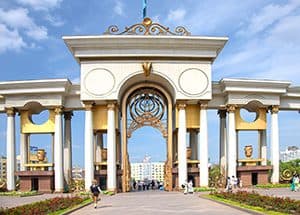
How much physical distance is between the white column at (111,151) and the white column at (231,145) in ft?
28.5

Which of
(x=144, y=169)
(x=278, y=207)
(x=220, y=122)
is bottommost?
(x=144, y=169)

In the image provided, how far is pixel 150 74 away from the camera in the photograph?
3453 centimetres

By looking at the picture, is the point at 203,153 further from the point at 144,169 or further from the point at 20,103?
the point at 144,169

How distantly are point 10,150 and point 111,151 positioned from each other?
797cm

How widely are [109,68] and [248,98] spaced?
11.0 m

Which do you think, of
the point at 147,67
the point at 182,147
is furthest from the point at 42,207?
the point at 147,67

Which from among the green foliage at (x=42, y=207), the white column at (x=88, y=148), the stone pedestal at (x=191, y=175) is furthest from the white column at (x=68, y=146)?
the green foliage at (x=42, y=207)

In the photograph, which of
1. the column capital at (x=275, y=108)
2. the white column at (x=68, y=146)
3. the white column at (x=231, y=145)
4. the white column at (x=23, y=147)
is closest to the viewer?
the white column at (x=231, y=145)

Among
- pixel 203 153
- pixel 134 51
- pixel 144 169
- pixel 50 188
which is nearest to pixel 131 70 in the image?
pixel 134 51

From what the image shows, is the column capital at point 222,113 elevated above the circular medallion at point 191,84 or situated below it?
below

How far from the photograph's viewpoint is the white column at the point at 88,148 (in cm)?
3366

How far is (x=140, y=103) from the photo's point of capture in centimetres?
3703

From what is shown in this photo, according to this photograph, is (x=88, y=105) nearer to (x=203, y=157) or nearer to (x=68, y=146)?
(x=68, y=146)

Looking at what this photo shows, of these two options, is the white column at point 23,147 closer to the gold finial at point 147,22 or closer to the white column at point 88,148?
the white column at point 88,148
